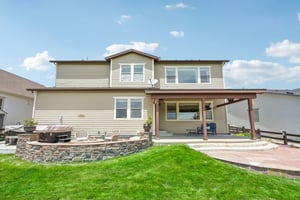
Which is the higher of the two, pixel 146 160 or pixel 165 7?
pixel 165 7

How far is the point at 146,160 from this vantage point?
20.2 feet

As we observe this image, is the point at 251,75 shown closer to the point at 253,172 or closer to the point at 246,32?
A: the point at 246,32

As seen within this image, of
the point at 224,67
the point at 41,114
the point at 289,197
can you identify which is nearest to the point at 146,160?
the point at 289,197

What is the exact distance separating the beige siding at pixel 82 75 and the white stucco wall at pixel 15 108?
511cm

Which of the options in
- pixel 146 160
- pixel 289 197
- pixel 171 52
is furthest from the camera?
pixel 171 52

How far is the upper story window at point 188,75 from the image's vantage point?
14391mm

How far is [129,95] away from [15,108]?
1189 centimetres

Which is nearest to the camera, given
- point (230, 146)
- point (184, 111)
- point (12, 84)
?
point (230, 146)

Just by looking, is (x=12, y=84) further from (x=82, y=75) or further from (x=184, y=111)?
(x=184, y=111)

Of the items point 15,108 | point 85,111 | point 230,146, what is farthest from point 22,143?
point 15,108

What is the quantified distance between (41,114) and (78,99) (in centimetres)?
273

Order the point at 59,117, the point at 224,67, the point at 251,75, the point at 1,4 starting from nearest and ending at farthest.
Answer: the point at 1,4 < the point at 59,117 < the point at 224,67 < the point at 251,75

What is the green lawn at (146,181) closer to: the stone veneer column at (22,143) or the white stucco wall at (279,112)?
the stone veneer column at (22,143)

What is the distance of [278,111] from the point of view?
1462cm
